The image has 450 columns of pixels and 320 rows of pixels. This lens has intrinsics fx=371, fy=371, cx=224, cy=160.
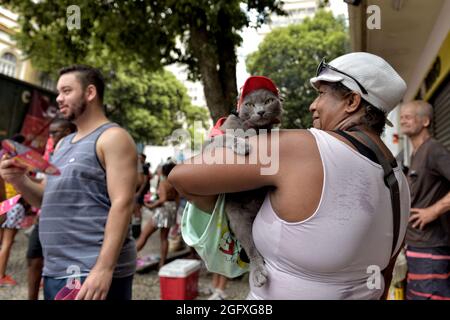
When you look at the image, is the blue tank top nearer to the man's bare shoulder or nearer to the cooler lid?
the man's bare shoulder

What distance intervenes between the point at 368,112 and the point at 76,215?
175 centimetres

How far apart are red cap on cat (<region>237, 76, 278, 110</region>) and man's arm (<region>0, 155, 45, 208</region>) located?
58.0 inches

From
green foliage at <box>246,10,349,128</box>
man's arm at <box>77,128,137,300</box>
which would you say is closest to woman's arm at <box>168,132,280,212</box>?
man's arm at <box>77,128,137,300</box>

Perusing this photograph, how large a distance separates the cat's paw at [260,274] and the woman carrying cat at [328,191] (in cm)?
2

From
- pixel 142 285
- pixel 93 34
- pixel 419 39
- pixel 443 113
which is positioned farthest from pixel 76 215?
pixel 93 34

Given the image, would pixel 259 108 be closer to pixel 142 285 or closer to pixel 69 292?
pixel 69 292

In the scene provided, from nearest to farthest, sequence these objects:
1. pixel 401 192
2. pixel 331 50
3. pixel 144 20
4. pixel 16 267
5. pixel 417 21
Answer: pixel 401 192
pixel 417 21
pixel 16 267
pixel 144 20
pixel 331 50

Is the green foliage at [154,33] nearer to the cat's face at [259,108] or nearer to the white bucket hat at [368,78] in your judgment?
the cat's face at [259,108]

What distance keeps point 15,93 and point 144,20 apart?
3.48 metres

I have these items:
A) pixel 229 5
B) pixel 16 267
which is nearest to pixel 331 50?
pixel 229 5

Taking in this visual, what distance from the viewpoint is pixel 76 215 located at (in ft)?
7.39

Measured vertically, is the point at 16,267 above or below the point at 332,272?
below

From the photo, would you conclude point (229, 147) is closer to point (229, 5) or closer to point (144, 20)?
point (229, 5)

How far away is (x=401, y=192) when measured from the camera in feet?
4.55
